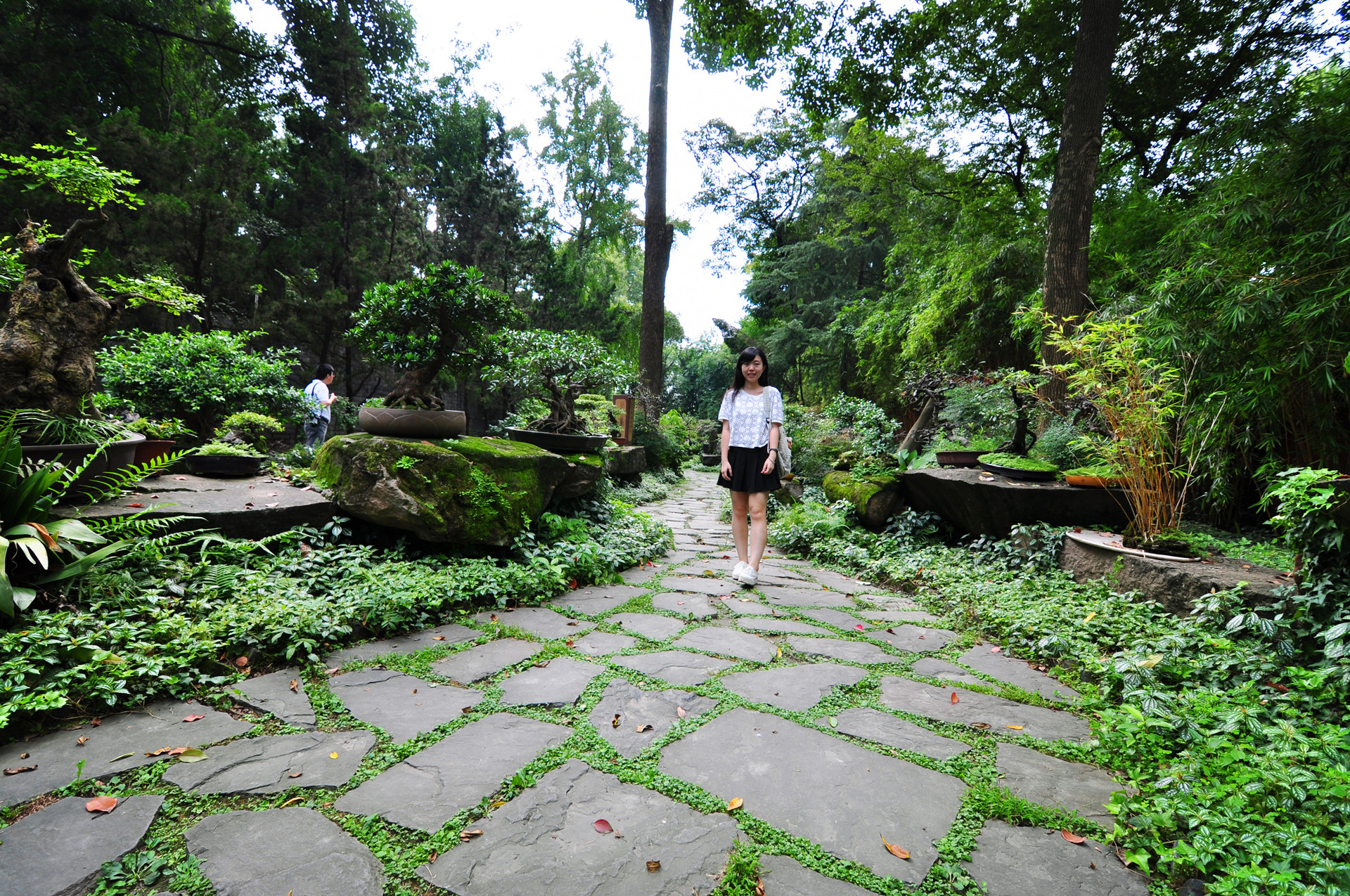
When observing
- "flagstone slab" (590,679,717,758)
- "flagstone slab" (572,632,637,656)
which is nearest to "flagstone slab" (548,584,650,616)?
"flagstone slab" (572,632,637,656)

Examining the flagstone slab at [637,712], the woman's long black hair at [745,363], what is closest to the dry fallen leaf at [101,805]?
the flagstone slab at [637,712]

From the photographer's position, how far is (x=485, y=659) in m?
2.53

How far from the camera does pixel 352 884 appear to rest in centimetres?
123

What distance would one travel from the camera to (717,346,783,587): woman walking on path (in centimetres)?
412

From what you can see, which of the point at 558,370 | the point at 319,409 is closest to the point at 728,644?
the point at 558,370

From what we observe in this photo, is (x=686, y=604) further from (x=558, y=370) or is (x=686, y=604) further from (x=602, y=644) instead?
(x=558, y=370)

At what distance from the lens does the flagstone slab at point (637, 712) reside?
190 centimetres

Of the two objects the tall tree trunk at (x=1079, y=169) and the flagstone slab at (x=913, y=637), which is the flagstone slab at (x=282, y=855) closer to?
the flagstone slab at (x=913, y=637)

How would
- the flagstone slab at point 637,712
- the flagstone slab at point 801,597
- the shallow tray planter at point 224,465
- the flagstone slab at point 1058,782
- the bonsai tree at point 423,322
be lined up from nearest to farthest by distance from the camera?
the flagstone slab at point 1058,782, the flagstone slab at point 637,712, the flagstone slab at point 801,597, the bonsai tree at point 423,322, the shallow tray planter at point 224,465

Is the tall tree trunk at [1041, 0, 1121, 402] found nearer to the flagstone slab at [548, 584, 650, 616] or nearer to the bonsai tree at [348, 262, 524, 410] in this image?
the flagstone slab at [548, 584, 650, 616]

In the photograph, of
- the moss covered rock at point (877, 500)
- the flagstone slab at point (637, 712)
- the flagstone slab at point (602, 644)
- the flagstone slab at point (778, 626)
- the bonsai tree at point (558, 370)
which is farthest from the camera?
the moss covered rock at point (877, 500)

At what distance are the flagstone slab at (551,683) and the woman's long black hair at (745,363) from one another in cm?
237

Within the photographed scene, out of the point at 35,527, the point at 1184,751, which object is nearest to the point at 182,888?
the point at 35,527

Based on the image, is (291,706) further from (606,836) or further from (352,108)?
(352,108)
